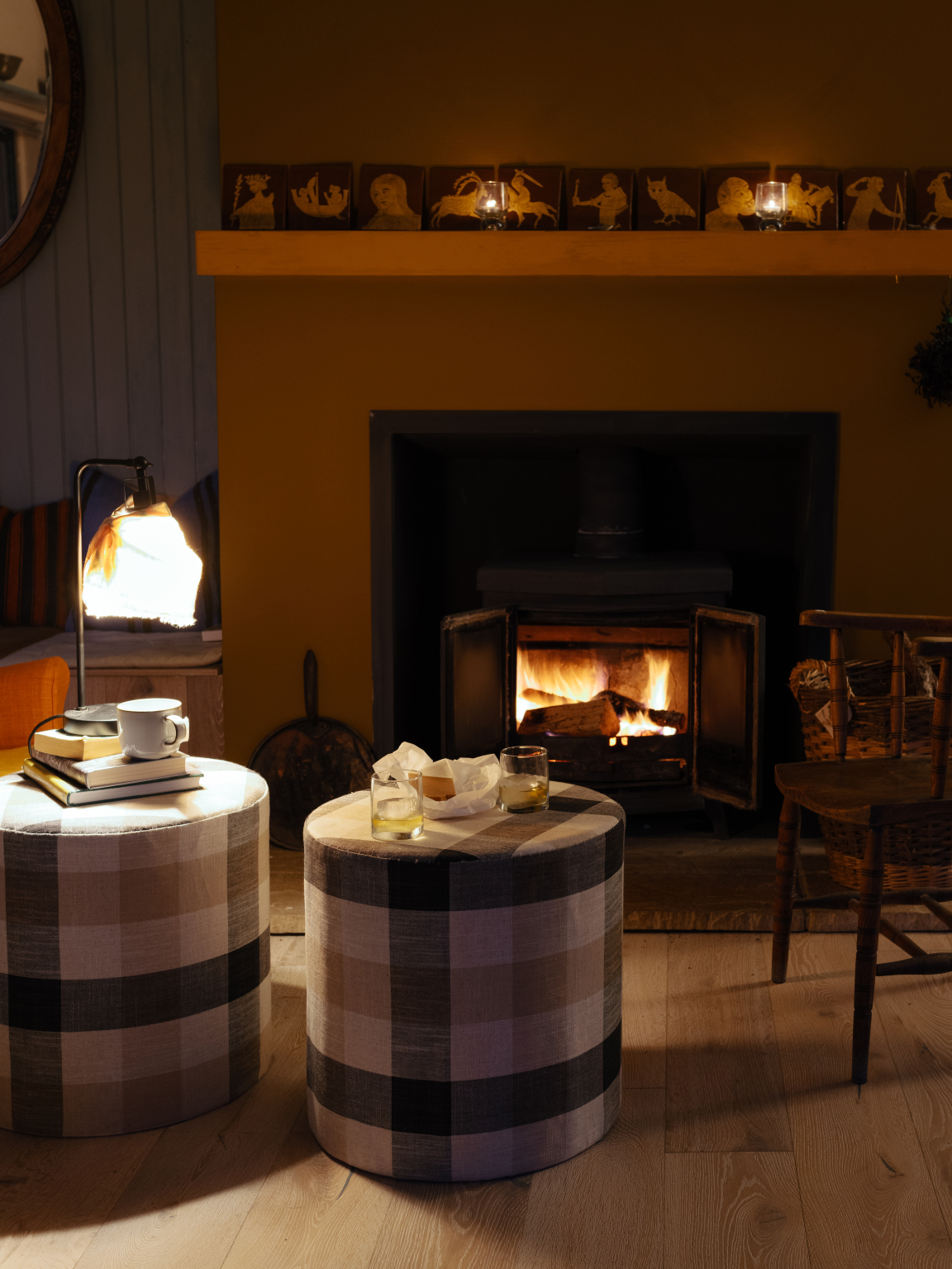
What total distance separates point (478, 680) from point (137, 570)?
1312mm

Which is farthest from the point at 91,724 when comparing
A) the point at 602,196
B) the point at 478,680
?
the point at 602,196

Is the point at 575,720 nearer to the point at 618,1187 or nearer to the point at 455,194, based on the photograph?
the point at 455,194

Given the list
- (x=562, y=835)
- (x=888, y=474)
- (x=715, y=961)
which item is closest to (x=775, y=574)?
(x=888, y=474)

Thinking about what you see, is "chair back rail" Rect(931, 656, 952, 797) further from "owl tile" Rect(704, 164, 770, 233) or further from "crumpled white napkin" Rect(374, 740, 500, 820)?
"owl tile" Rect(704, 164, 770, 233)

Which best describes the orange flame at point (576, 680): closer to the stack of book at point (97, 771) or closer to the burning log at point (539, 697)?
the burning log at point (539, 697)

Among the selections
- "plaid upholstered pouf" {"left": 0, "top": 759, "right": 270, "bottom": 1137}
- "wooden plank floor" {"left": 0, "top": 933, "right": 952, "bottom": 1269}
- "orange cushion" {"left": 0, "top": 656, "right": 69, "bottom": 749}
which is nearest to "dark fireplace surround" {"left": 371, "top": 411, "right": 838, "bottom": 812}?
"orange cushion" {"left": 0, "top": 656, "right": 69, "bottom": 749}

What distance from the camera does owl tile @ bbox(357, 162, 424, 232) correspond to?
312 centimetres

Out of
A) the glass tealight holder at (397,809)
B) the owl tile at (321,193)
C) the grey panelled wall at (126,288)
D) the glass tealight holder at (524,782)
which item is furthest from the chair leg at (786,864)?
the grey panelled wall at (126,288)

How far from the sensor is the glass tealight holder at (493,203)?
305 cm

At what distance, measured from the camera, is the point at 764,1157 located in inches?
72.7

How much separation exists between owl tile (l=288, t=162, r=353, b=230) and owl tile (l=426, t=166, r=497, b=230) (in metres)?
0.23

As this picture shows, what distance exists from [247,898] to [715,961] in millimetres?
1109

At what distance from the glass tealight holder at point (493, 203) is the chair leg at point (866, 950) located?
5.99 ft

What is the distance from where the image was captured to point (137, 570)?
6.95ft
